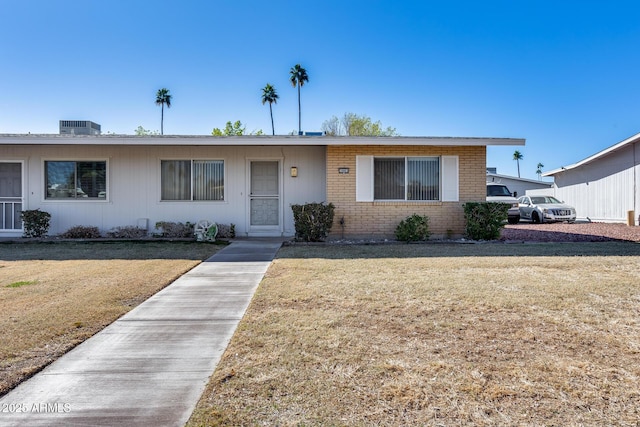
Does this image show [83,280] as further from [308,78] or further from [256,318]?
[308,78]

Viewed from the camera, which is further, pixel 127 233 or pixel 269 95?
pixel 269 95

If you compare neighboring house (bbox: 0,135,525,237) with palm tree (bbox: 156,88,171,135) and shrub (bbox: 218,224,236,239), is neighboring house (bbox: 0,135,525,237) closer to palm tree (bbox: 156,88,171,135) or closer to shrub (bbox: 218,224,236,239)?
shrub (bbox: 218,224,236,239)

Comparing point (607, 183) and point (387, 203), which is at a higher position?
point (607, 183)

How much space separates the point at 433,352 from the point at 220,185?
955 cm

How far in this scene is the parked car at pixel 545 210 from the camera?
19219 millimetres

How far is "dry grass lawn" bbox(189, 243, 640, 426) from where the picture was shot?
2346mm

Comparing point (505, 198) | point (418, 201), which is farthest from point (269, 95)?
point (418, 201)

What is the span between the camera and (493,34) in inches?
615

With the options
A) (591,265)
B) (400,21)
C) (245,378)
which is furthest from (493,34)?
(245,378)

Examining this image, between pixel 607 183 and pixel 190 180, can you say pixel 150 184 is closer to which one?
pixel 190 180

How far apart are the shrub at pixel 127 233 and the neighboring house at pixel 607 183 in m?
19.5

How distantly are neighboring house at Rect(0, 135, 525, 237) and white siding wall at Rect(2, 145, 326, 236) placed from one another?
0.10 feet

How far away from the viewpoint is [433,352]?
10.5 ft

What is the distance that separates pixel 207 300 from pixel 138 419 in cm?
262
